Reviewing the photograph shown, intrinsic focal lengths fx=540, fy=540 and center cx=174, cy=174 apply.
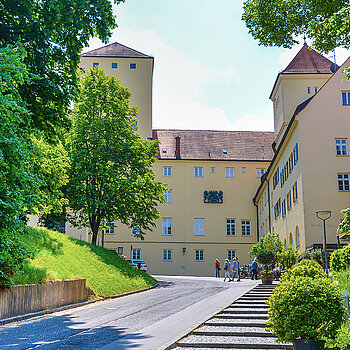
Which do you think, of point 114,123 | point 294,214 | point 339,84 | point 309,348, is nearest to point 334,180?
point 294,214

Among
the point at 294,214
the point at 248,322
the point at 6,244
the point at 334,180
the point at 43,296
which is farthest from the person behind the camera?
the point at 294,214

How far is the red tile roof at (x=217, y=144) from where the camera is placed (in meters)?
65.8

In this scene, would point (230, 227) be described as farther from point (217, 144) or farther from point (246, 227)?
point (217, 144)

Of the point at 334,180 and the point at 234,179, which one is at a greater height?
the point at 234,179

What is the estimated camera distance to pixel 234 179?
64312 mm

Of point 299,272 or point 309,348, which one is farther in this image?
point 299,272

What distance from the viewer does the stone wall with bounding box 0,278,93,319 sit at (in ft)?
53.6

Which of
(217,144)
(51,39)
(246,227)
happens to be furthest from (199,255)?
(51,39)

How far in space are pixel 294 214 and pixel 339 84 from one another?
985 cm

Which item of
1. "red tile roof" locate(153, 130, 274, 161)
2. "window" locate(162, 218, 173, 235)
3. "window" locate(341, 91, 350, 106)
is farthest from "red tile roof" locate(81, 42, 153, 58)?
"window" locate(341, 91, 350, 106)

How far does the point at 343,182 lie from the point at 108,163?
16.0 metres

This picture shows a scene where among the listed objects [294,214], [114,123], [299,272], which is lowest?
[299,272]

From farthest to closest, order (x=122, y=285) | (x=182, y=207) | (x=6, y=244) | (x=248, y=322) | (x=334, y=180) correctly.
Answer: (x=182, y=207)
(x=334, y=180)
(x=122, y=285)
(x=248, y=322)
(x=6, y=244)

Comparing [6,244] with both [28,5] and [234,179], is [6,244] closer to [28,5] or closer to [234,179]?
[28,5]
